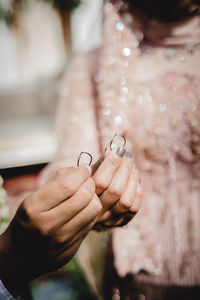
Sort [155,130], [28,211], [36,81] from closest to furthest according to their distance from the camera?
[28,211]
[155,130]
[36,81]

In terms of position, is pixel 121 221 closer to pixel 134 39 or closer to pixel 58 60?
pixel 134 39

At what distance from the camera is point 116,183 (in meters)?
0.34

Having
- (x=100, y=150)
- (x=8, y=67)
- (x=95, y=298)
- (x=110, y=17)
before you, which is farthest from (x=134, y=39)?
(x=8, y=67)

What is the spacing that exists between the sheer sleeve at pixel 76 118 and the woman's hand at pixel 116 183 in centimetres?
27

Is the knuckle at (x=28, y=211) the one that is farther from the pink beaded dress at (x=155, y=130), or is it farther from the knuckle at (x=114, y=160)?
the pink beaded dress at (x=155, y=130)

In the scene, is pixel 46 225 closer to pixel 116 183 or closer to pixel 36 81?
pixel 116 183

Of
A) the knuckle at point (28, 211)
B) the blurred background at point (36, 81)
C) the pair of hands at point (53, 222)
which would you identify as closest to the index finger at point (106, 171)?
the pair of hands at point (53, 222)

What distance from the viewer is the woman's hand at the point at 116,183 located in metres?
0.33

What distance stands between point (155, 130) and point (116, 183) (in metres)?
0.34

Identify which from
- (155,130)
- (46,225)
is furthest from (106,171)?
(155,130)

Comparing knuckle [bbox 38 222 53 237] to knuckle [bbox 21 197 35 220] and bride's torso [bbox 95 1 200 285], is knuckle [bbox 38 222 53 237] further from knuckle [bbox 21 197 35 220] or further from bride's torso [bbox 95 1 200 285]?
bride's torso [bbox 95 1 200 285]

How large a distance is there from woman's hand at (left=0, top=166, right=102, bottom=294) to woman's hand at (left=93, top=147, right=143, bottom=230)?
4cm

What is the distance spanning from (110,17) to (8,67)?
4.04 m

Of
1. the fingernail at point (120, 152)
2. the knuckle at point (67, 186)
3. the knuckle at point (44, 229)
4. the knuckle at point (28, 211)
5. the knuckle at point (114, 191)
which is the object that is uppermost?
the fingernail at point (120, 152)
